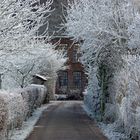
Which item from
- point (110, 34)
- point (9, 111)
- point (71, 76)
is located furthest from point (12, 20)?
point (71, 76)

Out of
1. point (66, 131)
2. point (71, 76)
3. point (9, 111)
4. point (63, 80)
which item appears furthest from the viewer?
point (71, 76)

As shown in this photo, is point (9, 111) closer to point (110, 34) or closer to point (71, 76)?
point (110, 34)

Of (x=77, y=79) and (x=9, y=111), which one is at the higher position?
(x=77, y=79)

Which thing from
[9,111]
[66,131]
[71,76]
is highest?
[71,76]

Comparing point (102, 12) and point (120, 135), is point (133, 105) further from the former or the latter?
point (102, 12)

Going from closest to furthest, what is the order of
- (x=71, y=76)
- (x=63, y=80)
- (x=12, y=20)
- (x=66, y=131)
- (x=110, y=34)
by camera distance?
(x=12, y=20)
(x=66, y=131)
(x=110, y=34)
(x=63, y=80)
(x=71, y=76)

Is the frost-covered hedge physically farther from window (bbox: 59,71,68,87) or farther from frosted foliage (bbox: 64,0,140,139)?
window (bbox: 59,71,68,87)

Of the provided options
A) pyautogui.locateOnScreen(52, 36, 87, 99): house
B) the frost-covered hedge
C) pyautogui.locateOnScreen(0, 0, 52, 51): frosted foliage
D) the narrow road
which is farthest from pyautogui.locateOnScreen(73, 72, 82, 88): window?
pyautogui.locateOnScreen(0, 0, 52, 51): frosted foliage

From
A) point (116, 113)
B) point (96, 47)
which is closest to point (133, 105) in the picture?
point (116, 113)

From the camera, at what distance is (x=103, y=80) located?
1922cm

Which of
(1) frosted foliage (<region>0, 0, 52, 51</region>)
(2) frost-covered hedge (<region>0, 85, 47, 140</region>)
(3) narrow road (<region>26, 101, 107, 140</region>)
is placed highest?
(1) frosted foliage (<region>0, 0, 52, 51</region>)

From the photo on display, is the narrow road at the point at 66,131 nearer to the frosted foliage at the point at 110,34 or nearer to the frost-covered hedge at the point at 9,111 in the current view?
the frost-covered hedge at the point at 9,111

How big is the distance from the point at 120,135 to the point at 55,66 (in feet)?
79.9

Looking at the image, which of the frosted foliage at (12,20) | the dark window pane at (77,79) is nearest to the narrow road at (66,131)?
the frosted foliage at (12,20)
